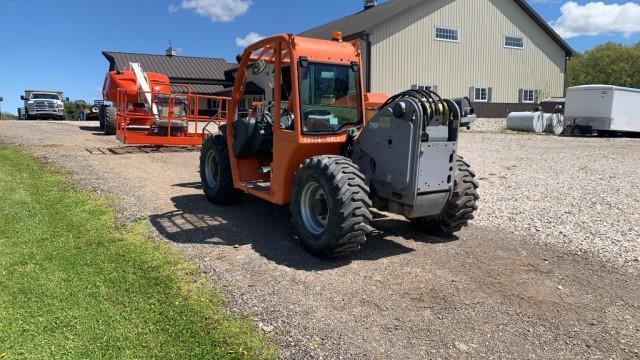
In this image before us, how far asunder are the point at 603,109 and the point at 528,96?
9904 mm

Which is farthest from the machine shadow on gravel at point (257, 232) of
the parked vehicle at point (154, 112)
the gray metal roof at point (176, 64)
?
the gray metal roof at point (176, 64)

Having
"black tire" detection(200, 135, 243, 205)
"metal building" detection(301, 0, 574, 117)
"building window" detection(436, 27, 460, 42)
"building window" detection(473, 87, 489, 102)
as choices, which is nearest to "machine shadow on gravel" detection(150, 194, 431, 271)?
"black tire" detection(200, 135, 243, 205)

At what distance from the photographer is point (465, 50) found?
29.7 m

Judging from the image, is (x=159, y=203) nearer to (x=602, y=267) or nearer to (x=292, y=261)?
(x=292, y=261)

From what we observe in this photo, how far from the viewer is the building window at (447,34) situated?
28547mm

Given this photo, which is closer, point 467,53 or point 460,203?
point 460,203

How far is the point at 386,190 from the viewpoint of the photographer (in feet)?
17.8

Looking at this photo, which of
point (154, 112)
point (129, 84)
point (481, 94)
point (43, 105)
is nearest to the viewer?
point (154, 112)

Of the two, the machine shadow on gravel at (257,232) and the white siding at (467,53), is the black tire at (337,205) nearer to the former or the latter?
the machine shadow on gravel at (257,232)

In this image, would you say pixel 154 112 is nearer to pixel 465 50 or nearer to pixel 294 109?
pixel 294 109

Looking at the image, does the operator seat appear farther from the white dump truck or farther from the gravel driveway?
the white dump truck

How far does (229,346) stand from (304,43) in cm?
365

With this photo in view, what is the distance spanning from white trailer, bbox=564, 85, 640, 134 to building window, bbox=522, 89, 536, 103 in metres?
8.28

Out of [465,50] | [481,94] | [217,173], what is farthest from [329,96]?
[481,94]
